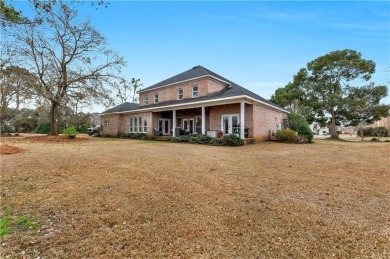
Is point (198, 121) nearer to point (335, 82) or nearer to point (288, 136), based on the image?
point (288, 136)

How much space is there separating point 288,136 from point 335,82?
15.5 meters

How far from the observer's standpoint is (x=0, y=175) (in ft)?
18.1

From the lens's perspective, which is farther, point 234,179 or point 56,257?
point 234,179

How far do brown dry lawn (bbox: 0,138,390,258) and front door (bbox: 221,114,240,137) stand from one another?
35.3 ft

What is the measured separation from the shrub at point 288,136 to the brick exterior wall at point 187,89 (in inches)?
293

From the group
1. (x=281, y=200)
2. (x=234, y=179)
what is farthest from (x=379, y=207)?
(x=234, y=179)

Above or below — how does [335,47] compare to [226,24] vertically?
above

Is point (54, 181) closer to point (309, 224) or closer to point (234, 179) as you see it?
point (234, 179)

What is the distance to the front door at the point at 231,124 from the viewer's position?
54.5ft

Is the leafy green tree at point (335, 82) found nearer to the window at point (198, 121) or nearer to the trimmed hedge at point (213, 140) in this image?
the window at point (198, 121)

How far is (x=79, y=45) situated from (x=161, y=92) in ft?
30.4

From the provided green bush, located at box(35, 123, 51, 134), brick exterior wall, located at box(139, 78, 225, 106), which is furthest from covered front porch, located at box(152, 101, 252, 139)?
green bush, located at box(35, 123, 51, 134)

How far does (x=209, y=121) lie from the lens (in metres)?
19.3

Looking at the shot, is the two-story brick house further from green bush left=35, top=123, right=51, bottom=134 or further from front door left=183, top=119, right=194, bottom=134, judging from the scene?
green bush left=35, top=123, right=51, bottom=134
